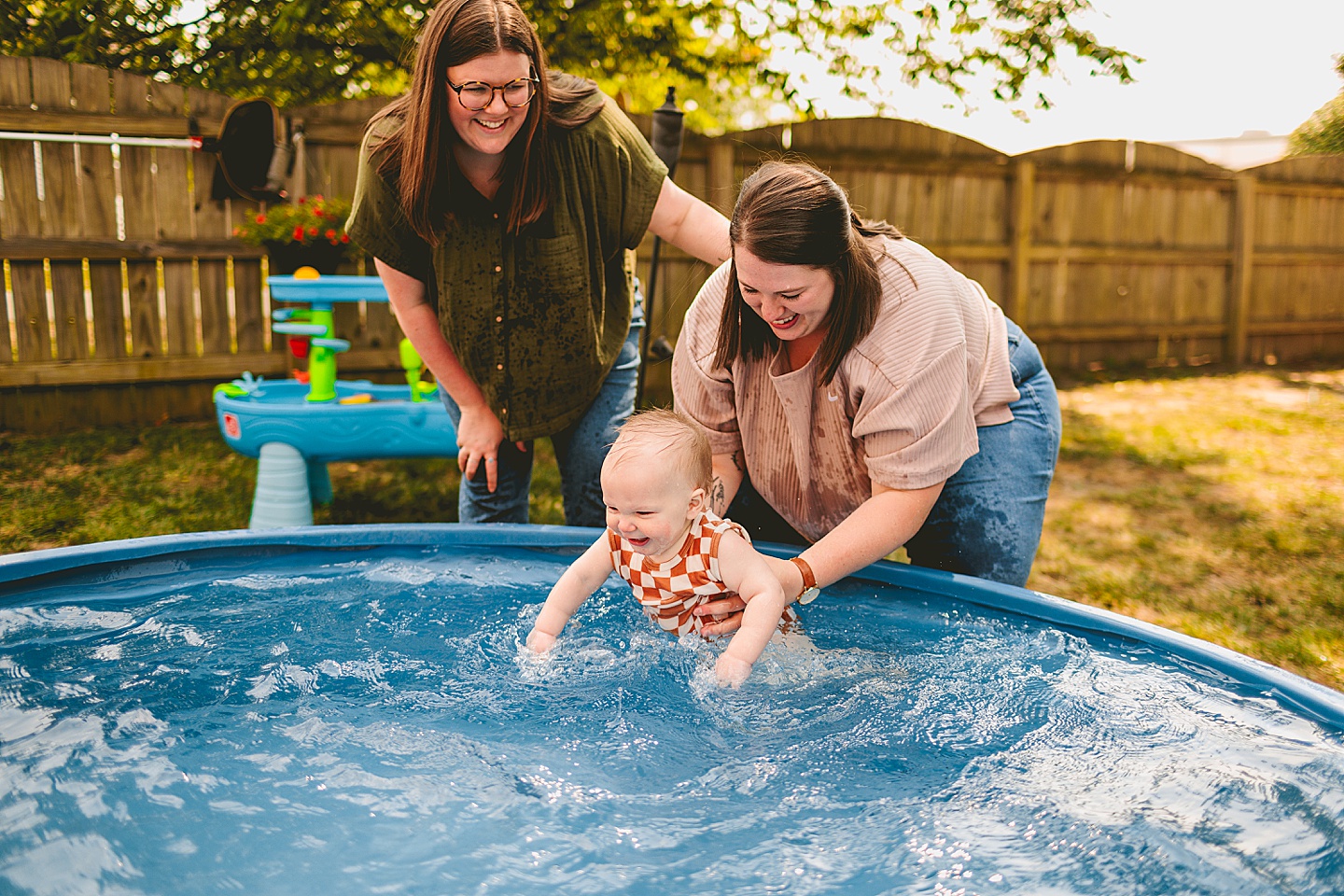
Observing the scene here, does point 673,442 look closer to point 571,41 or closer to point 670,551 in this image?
point 670,551

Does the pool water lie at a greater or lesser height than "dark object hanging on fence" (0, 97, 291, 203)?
lesser

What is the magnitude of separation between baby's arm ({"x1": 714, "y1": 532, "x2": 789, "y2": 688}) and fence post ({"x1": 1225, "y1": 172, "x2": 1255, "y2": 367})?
8290 millimetres

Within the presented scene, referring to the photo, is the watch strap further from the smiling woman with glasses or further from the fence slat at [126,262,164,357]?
the fence slat at [126,262,164,357]

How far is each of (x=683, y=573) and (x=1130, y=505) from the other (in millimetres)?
3199

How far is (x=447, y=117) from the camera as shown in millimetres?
2162

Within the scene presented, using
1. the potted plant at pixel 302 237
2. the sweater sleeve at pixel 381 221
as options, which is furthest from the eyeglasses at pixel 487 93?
the potted plant at pixel 302 237

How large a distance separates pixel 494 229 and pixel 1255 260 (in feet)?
27.7

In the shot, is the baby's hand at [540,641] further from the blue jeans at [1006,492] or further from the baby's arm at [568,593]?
the blue jeans at [1006,492]

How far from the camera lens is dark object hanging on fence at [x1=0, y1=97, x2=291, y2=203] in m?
5.02

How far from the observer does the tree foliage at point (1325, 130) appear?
12.3m

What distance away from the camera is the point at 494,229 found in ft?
7.93

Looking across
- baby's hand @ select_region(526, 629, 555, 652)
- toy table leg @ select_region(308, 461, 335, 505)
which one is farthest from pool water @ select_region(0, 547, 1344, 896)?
toy table leg @ select_region(308, 461, 335, 505)

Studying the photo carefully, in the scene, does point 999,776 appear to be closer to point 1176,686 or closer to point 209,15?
point 1176,686

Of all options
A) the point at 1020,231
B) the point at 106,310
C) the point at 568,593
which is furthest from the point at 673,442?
the point at 1020,231
